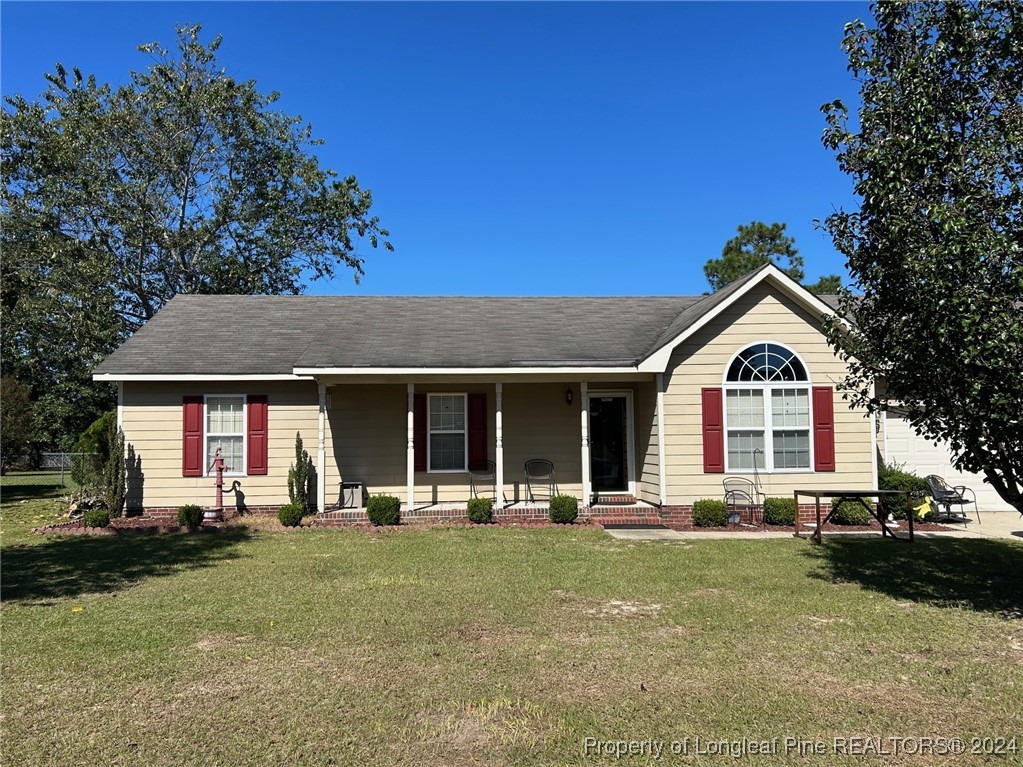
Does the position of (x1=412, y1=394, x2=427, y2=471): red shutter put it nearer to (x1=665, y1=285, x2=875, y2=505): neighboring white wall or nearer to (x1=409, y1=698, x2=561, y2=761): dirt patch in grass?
(x1=665, y1=285, x2=875, y2=505): neighboring white wall

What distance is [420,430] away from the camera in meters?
13.3

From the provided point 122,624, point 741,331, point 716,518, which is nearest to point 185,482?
point 122,624

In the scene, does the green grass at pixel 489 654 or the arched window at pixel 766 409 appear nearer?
the green grass at pixel 489 654

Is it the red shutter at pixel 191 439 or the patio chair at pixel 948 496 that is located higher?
the red shutter at pixel 191 439

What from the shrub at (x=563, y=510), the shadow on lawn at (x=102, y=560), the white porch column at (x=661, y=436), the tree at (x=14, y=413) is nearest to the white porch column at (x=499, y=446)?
the shrub at (x=563, y=510)

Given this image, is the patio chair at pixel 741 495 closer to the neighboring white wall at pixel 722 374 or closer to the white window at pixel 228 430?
the neighboring white wall at pixel 722 374

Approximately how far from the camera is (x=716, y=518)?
11.6m

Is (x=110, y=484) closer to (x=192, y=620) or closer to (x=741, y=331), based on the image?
(x=192, y=620)

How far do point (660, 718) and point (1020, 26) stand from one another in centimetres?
639

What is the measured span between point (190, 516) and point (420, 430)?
4.29m

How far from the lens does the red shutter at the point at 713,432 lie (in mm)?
12188

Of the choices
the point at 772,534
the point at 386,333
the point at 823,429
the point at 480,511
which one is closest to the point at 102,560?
the point at 480,511

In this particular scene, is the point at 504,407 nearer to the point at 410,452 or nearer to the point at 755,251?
the point at 410,452

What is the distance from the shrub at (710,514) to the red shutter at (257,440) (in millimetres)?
7955
